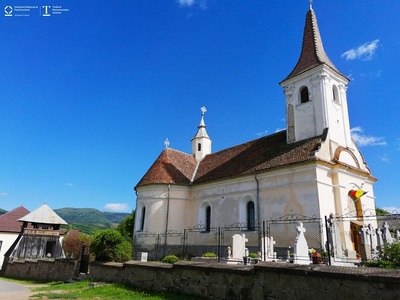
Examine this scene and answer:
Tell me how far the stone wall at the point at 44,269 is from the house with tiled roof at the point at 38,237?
265 cm

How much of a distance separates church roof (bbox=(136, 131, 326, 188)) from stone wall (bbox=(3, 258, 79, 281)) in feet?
33.4

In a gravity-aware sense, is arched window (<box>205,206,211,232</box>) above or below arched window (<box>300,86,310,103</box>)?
below

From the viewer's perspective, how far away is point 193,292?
8.02 metres

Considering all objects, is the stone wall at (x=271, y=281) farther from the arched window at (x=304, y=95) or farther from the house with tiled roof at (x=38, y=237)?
the house with tiled roof at (x=38, y=237)

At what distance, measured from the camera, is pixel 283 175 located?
20875 millimetres

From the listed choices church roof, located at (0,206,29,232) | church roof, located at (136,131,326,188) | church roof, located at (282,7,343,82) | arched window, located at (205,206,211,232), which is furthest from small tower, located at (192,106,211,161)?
church roof, located at (0,206,29,232)

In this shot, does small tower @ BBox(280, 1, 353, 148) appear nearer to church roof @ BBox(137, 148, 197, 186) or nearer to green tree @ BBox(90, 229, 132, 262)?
church roof @ BBox(137, 148, 197, 186)

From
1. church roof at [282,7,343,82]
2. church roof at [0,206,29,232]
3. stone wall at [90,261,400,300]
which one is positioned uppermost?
church roof at [282,7,343,82]

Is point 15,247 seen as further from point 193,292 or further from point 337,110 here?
point 337,110

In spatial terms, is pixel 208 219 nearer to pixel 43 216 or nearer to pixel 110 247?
pixel 110 247

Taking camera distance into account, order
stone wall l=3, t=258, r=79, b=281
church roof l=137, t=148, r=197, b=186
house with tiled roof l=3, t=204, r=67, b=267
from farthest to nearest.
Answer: house with tiled roof l=3, t=204, r=67, b=267
church roof l=137, t=148, r=197, b=186
stone wall l=3, t=258, r=79, b=281

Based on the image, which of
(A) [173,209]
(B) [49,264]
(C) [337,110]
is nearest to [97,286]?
(B) [49,264]

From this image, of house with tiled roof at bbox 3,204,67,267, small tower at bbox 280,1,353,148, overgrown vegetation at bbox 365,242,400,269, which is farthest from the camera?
house with tiled roof at bbox 3,204,67,267

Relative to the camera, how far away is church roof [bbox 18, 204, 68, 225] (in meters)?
35.9
